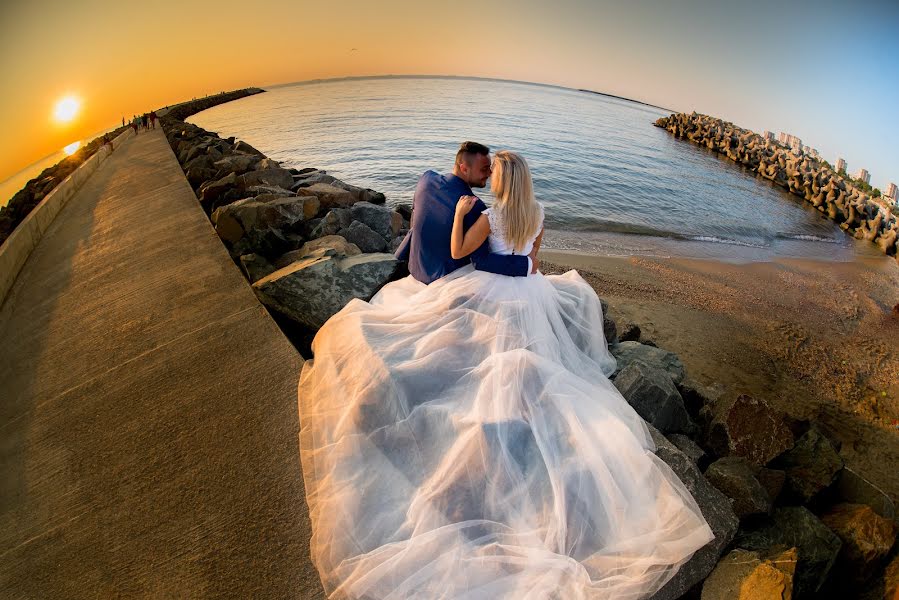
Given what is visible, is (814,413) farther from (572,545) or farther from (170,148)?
(170,148)

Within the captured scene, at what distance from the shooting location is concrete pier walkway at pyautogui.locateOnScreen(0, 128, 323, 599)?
6.81 feet

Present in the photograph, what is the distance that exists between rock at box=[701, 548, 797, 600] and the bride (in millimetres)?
275

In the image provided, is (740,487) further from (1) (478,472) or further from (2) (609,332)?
(2) (609,332)

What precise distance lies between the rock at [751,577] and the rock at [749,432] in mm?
833

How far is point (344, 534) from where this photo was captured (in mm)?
2025

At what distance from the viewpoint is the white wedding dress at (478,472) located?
1.88 m

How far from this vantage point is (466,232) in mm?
3420

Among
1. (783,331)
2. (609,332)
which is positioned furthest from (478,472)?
(783,331)

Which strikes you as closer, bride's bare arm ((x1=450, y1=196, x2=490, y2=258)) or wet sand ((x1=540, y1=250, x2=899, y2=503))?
bride's bare arm ((x1=450, y1=196, x2=490, y2=258))

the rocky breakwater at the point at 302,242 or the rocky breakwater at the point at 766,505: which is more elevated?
the rocky breakwater at the point at 302,242

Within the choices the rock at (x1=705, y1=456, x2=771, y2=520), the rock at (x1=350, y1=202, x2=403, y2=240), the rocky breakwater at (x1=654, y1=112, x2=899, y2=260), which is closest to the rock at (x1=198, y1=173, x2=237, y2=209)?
the rock at (x1=350, y1=202, x2=403, y2=240)

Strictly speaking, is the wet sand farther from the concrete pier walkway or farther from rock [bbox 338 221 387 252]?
rock [bbox 338 221 387 252]

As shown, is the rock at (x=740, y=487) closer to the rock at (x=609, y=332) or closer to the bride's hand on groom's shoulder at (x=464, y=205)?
the rock at (x=609, y=332)

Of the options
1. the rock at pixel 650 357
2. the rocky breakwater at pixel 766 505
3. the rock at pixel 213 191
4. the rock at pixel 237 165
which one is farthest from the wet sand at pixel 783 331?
the rock at pixel 237 165
